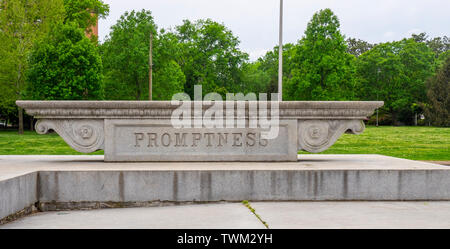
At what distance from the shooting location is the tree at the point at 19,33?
2994cm

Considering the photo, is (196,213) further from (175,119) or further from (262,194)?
(175,119)

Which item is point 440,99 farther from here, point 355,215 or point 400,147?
point 355,215

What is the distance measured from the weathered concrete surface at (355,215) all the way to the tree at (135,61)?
28.6 m

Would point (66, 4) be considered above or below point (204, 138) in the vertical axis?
above

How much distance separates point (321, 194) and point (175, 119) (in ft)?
8.75

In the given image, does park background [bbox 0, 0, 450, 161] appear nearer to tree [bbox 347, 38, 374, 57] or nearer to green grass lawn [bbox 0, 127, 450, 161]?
green grass lawn [bbox 0, 127, 450, 161]

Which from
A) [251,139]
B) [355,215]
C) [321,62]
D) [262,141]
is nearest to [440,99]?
[321,62]

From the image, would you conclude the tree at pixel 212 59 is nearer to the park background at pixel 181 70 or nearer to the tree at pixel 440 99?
the park background at pixel 181 70

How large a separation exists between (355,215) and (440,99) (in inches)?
1973

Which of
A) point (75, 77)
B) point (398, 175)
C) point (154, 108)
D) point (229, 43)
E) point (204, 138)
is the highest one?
point (229, 43)

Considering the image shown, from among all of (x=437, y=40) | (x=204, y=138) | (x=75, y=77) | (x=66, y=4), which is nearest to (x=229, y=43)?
(x=66, y=4)

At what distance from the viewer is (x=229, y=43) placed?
46.9 metres

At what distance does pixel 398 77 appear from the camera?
54812mm

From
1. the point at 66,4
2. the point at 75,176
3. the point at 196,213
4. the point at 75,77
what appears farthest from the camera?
the point at 66,4
